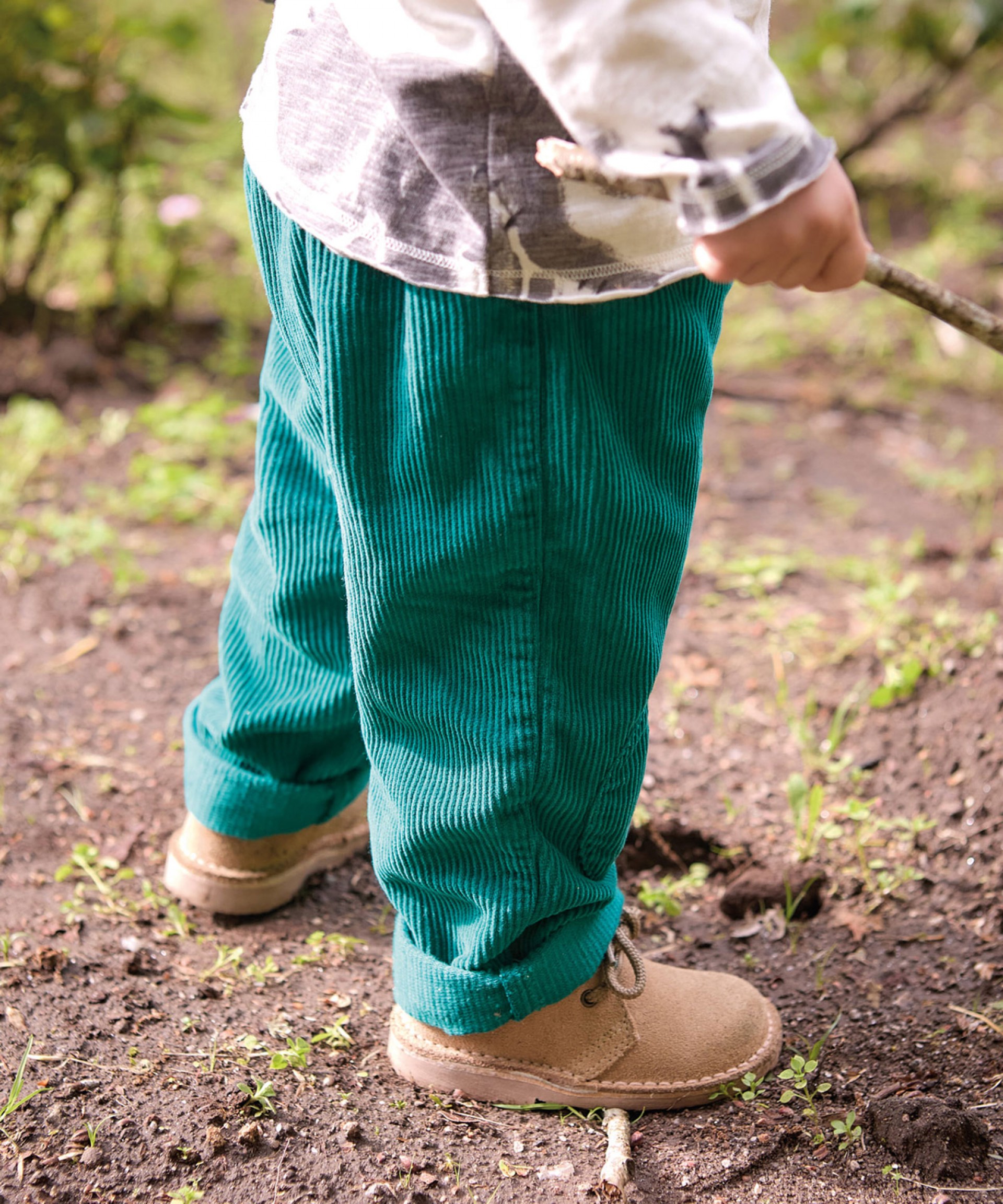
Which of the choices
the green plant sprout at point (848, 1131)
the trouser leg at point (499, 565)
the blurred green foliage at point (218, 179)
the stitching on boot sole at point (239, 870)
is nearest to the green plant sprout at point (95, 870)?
the stitching on boot sole at point (239, 870)

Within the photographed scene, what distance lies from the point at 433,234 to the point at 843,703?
145 centimetres

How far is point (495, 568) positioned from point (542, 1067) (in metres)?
0.67

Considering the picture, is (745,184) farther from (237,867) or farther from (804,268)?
(237,867)

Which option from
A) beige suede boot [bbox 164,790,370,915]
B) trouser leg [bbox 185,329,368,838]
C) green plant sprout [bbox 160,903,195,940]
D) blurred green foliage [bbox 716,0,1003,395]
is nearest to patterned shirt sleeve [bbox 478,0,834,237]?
trouser leg [bbox 185,329,368,838]

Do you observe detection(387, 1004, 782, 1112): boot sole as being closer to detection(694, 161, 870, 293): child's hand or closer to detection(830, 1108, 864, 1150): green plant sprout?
detection(830, 1108, 864, 1150): green plant sprout

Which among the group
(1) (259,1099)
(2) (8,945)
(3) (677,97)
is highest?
(3) (677,97)

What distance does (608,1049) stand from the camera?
54.4 inches

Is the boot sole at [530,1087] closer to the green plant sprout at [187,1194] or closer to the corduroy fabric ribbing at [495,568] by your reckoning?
the corduroy fabric ribbing at [495,568]

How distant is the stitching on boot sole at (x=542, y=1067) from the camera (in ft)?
4.50

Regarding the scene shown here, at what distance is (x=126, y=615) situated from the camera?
246cm

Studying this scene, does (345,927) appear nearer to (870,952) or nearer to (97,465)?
(870,952)

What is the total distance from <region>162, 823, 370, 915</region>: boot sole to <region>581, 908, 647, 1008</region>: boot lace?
1.75 feet

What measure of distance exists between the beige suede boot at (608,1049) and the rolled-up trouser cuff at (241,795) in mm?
351

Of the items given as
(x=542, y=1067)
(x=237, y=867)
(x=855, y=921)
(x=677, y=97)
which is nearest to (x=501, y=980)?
(x=542, y=1067)
